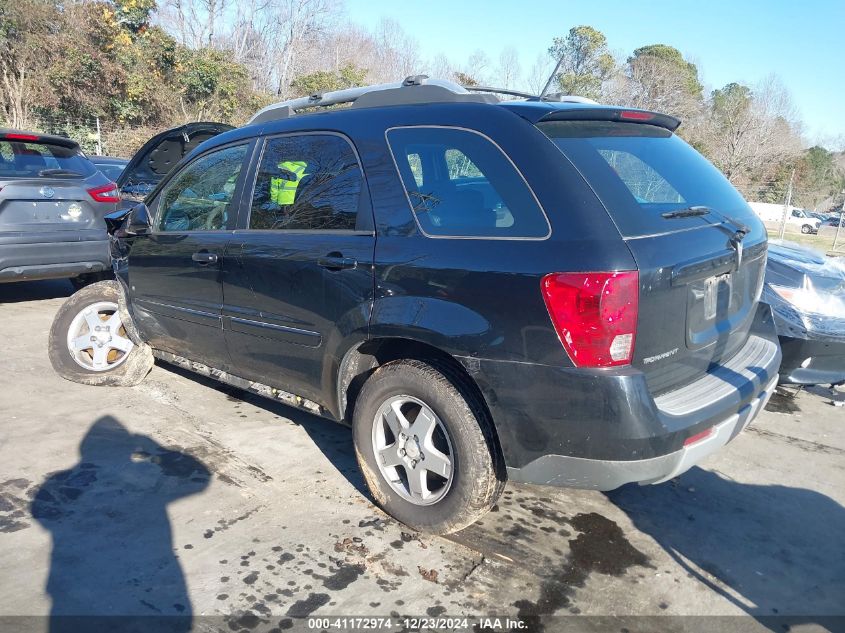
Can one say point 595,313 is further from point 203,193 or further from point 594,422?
point 203,193

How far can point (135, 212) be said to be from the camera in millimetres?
4418

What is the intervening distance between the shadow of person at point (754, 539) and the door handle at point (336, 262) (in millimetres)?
1858

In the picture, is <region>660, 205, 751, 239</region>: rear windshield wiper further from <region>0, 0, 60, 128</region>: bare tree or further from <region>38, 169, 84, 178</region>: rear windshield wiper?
<region>0, 0, 60, 128</region>: bare tree

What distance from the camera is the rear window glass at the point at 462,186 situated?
260cm

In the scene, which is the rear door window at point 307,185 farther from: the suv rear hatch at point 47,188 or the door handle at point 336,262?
the suv rear hatch at point 47,188

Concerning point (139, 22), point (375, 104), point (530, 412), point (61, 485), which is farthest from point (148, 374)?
point (139, 22)

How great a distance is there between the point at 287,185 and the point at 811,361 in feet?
11.4

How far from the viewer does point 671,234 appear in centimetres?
261

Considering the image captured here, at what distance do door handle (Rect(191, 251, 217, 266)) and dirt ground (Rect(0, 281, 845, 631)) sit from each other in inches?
42.9

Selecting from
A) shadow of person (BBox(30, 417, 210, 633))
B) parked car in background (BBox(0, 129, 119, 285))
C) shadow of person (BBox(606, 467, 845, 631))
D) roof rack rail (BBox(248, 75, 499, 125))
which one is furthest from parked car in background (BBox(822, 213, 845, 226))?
shadow of person (BBox(30, 417, 210, 633))

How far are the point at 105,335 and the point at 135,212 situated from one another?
110 cm

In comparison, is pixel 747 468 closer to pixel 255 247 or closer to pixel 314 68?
pixel 255 247

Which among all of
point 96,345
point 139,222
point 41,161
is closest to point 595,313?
point 139,222

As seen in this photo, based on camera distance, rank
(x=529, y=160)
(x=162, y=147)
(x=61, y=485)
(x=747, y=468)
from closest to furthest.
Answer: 1. (x=529, y=160)
2. (x=61, y=485)
3. (x=747, y=468)
4. (x=162, y=147)
